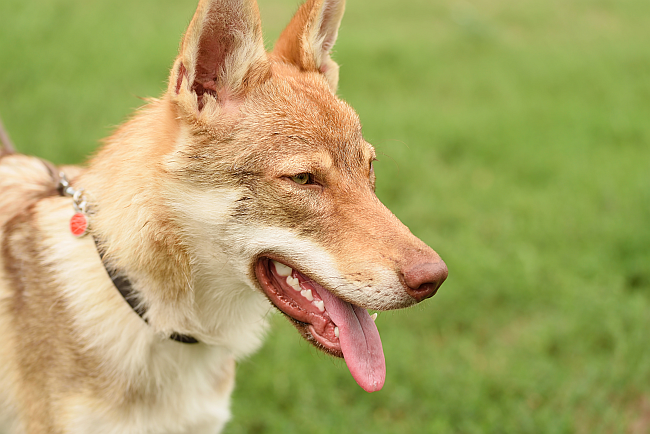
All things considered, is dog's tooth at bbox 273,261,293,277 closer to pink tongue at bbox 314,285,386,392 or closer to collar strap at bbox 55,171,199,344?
pink tongue at bbox 314,285,386,392

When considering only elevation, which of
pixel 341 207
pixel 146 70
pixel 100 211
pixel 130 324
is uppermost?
pixel 341 207

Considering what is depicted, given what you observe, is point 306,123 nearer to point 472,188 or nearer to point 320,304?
point 320,304

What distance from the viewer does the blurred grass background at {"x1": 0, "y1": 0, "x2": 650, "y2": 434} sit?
394 centimetres

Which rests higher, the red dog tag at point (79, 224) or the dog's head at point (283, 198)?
the dog's head at point (283, 198)

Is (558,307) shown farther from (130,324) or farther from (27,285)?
(27,285)

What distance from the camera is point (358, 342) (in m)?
2.44

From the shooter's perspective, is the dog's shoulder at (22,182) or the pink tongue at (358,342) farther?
the dog's shoulder at (22,182)

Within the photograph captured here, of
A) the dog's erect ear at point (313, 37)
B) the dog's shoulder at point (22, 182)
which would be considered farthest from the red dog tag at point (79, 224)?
the dog's erect ear at point (313, 37)

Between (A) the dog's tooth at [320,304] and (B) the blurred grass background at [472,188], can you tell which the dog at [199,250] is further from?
(B) the blurred grass background at [472,188]

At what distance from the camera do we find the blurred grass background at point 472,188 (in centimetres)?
394

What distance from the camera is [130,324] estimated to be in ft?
8.49

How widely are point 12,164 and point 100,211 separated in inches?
38.5

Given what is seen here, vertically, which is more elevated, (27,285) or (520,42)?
(520,42)

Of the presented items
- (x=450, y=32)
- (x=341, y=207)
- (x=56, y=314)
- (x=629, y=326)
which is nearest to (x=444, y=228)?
(x=629, y=326)
